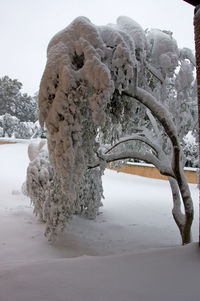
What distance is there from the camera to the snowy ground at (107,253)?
5.88 ft

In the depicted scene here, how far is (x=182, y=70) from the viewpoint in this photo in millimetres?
4551

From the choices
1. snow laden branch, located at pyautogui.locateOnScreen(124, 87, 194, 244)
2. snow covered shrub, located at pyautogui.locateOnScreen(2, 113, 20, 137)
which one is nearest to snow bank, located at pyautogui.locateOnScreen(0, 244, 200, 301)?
snow laden branch, located at pyautogui.locateOnScreen(124, 87, 194, 244)

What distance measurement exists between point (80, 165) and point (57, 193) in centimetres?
112

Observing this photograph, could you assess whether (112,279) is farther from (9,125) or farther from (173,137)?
(9,125)

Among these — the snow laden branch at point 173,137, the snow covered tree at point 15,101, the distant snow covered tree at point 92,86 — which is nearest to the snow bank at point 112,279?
the distant snow covered tree at point 92,86

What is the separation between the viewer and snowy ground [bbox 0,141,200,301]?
5.88 ft

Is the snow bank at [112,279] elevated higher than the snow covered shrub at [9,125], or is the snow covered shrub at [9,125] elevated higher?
the snow covered shrub at [9,125]

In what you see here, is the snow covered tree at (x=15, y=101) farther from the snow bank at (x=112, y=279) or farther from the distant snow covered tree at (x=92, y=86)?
the snow bank at (x=112, y=279)

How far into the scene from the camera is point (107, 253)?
4383 mm

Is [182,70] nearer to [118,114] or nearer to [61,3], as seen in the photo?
[118,114]

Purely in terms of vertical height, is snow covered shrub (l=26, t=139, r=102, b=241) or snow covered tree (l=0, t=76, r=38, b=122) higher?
snow covered tree (l=0, t=76, r=38, b=122)

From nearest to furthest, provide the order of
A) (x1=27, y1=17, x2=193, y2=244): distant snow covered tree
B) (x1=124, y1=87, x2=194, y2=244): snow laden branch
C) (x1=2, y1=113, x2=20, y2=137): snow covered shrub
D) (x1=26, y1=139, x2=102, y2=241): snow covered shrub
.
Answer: (x1=27, y1=17, x2=193, y2=244): distant snow covered tree, (x1=124, y1=87, x2=194, y2=244): snow laden branch, (x1=26, y1=139, x2=102, y2=241): snow covered shrub, (x1=2, y1=113, x2=20, y2=137): snow covered shrub

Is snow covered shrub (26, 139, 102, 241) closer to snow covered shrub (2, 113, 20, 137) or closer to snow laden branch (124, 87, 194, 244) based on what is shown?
snow laden branch (124, 87, 194, 244)

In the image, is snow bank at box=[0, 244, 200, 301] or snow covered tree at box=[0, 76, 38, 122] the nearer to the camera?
snow bank at box=[0, 244, 200, 301]
